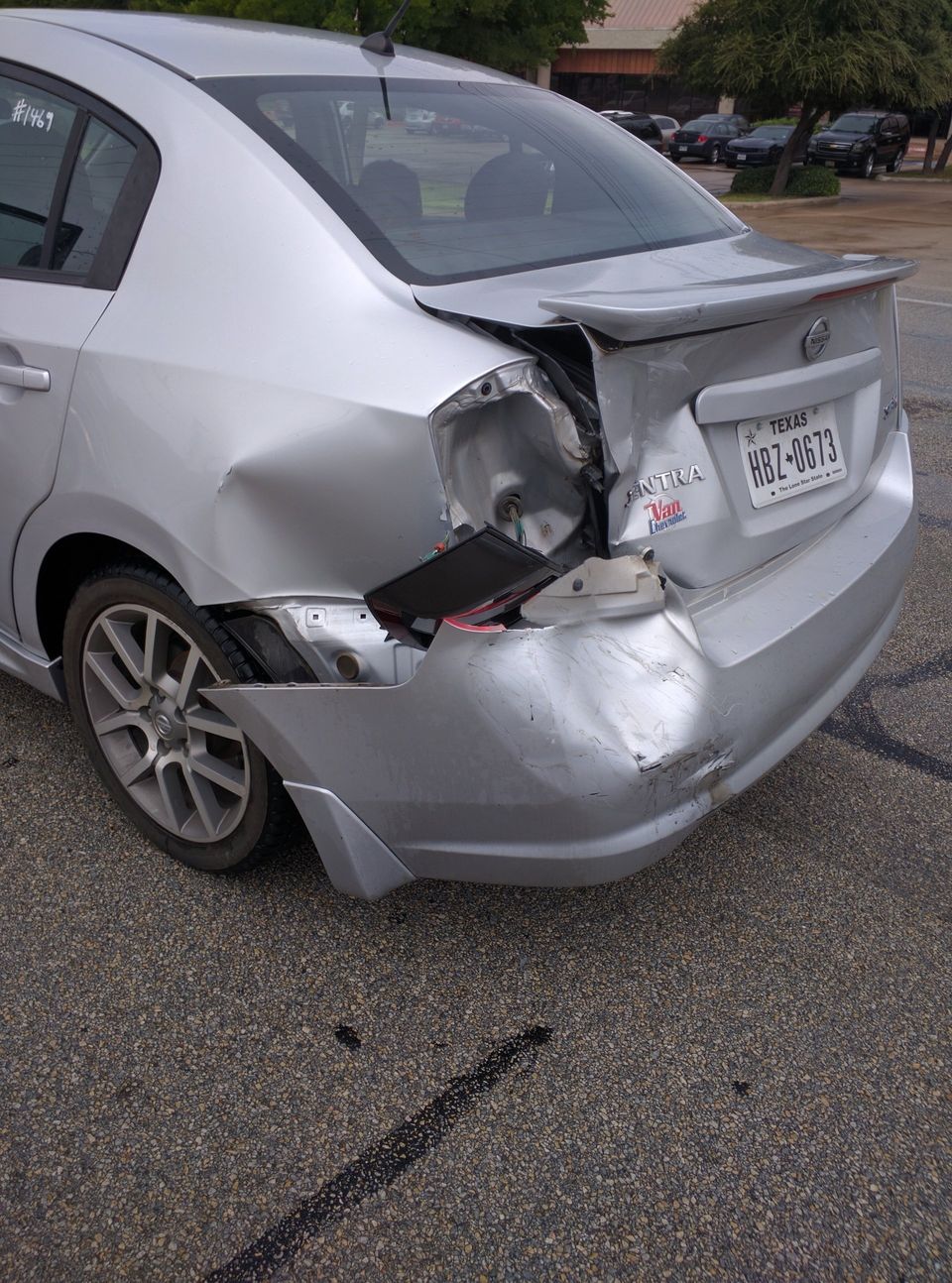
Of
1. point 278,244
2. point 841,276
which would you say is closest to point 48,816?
point 278,244

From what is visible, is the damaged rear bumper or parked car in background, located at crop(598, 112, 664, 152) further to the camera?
parked car in background, located at crop(598, 112, 664, 152)

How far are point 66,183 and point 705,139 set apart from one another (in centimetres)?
3330

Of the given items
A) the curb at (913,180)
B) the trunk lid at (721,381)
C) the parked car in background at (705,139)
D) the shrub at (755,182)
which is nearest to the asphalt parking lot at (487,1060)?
the trunk lid at (721,381)

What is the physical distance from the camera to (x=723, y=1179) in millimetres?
1873

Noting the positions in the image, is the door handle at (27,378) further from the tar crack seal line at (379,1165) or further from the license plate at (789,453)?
the tar crack seal line at (379,1165)

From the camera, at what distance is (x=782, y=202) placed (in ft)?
72.8

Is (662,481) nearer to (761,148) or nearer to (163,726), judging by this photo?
(163,726)

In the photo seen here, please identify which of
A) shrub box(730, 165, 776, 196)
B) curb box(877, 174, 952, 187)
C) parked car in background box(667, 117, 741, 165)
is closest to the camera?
shrub box(730, 165, 776, 196)

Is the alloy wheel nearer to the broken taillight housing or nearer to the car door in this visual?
the car door

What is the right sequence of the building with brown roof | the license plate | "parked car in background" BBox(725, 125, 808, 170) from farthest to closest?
the building with brown roof < "parked car in background" BBox(725, 125, 808, 170) < the license plate

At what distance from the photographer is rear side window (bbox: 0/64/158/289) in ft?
7.62

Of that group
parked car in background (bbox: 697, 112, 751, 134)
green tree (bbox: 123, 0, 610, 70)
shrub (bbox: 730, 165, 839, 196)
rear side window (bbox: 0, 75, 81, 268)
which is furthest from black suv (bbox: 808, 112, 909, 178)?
rear side window (bbox: 0, 75, 81, 268)

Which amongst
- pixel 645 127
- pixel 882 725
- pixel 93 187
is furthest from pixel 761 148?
pixel 93 187

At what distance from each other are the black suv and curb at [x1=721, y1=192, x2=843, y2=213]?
7.11 m
